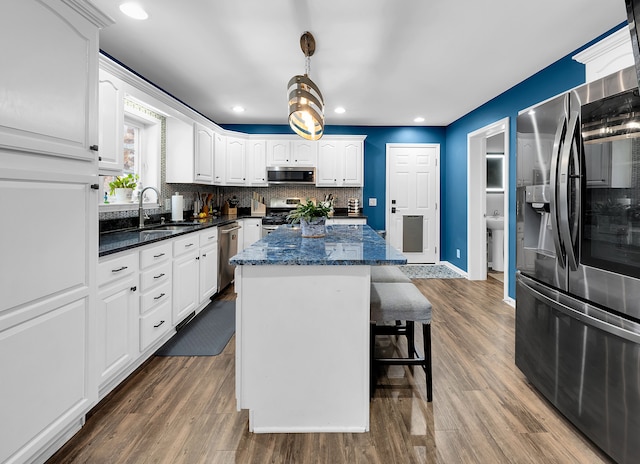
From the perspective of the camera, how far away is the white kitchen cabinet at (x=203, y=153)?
4.20 meters

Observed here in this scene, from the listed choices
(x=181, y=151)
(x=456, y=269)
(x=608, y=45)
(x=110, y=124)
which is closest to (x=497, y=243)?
(x=456, y=269)

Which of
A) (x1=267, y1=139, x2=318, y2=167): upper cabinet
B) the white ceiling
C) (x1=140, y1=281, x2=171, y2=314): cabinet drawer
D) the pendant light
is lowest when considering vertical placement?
(x1=140, y1=281, x2=171, y2=314): cabinet drawer

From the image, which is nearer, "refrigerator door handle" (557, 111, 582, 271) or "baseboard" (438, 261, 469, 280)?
"refrigerator door handle" (557, 111, 582, 271)

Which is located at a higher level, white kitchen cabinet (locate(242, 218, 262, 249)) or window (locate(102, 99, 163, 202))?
window (locate(102, 99, 163, 202))

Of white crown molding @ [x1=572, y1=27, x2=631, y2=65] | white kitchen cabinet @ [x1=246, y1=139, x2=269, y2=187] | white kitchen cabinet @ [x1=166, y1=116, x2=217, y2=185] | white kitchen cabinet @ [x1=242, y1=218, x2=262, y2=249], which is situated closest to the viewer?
Result: white crown molding @ [x1=572, y1=27, x2=631, y2=65]

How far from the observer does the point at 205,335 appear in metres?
2.96

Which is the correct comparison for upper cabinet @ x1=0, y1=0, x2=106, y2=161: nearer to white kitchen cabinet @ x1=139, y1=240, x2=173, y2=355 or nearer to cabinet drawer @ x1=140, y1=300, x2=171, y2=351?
white kitchen cabinet @ x1=139, y1=240, x2=173, y2=355

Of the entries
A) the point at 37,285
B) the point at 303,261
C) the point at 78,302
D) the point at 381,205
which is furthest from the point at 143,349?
the point at 381,205

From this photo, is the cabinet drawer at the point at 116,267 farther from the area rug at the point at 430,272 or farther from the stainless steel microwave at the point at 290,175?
the area rug at the point at 430,272

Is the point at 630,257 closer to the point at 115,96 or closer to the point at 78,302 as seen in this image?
the point at 78,302

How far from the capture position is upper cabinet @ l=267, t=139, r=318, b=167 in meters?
5.57

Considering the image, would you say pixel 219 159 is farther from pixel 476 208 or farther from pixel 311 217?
pixel 476 208

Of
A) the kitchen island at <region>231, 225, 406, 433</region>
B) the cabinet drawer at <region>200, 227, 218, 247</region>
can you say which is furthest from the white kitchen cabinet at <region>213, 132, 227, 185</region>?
the kitchen island at <region>231, 225, 406, 433</region>

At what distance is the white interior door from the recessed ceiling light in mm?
4383
